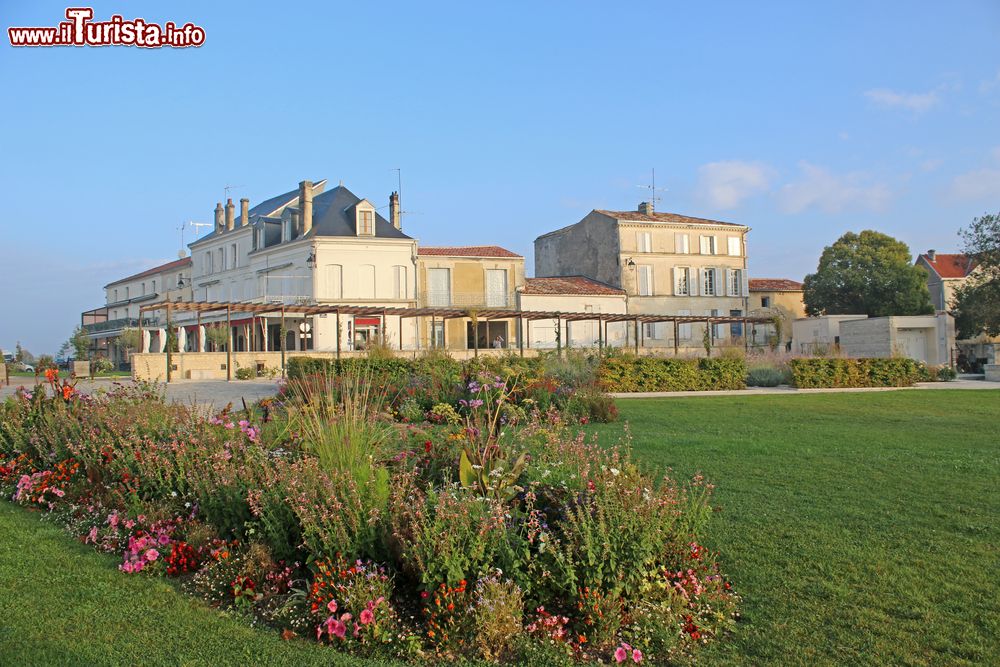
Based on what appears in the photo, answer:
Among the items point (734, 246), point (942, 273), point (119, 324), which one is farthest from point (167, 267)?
point (942, 273)

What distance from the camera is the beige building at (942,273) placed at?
184 ft

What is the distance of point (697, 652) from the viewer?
3.42 m

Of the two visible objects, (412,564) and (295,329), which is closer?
(412,564)

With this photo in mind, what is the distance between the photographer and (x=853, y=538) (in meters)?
4.80

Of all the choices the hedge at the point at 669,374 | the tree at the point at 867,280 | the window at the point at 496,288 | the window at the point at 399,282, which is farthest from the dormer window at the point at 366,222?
the tree at the point at 867,280

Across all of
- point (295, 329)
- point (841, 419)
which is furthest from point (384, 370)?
point (295, 329)

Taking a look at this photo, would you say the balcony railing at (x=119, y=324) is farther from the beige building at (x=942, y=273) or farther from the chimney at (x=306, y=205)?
the beige building at (x=942, y=273)

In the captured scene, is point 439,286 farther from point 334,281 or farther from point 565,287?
point 565,287

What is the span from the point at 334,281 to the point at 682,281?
20.9 metres

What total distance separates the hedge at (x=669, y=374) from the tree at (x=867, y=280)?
102 ft

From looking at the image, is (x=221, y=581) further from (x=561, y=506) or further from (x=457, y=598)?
(x=561, y=506)

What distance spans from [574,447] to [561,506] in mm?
739

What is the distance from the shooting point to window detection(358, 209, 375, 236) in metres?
41.8

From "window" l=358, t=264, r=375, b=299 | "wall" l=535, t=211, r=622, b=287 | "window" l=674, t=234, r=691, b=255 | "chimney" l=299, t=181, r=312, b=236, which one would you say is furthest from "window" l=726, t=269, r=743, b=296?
"chimney" l=299, t=181, r=312, b=236
